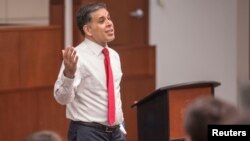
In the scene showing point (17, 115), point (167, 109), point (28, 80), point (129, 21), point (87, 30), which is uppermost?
point (129, 21)

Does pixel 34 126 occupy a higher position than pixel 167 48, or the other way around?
pixel 167 48

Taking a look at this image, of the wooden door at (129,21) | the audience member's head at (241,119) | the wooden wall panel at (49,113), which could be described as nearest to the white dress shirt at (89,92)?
the wooden wall panel at (49,113)

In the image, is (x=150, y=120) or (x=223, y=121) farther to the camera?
(x=150, y=120)

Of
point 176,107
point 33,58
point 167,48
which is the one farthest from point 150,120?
point 167,48

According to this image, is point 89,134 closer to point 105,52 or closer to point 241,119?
point 105,52

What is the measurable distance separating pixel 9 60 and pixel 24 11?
512 mm

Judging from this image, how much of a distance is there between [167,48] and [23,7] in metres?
1.62

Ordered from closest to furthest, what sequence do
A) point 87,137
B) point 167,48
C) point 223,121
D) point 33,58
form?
point 223,121 < point 87,137 < point 33,58 < point 167,48

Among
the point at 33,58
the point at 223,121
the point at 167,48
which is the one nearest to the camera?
the point at 223,121

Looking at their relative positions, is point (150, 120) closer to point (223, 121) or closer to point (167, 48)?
point (223, 121)

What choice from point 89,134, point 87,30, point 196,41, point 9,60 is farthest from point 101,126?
point 196,41

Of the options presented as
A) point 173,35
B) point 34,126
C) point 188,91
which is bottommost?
point 34,126

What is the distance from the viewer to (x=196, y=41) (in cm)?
713

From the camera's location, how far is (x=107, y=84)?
156 inches
